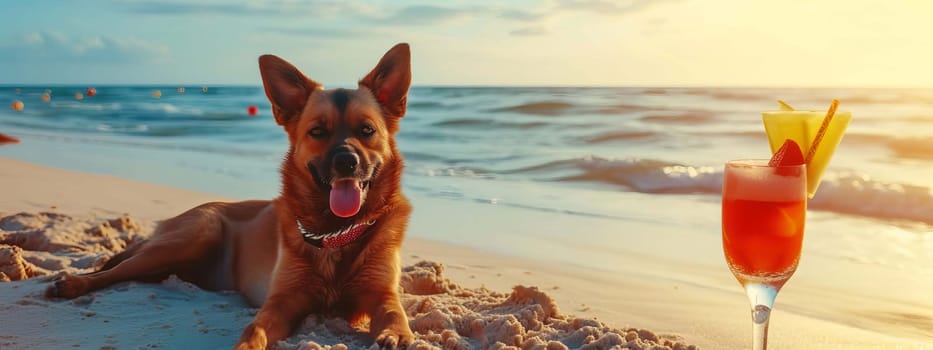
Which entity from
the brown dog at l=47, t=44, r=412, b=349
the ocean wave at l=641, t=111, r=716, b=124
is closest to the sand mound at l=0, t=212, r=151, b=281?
the brown dog at l=47, t=44, r=412, b=349

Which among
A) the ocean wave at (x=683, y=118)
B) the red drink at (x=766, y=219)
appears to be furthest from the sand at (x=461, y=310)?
the ocean wave at (x=683, y=118)

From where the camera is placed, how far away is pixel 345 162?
3.13 m

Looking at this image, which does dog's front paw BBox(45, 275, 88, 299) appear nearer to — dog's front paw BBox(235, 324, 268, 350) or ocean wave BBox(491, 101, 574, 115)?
dog's front paw BBox(235, 324, 268, 350)

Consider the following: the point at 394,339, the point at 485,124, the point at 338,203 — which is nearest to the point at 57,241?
the point at 338,203

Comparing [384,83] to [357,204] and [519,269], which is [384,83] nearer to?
[357,204]

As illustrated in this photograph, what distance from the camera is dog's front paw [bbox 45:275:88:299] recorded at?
3.64 meters

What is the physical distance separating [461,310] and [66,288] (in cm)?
185

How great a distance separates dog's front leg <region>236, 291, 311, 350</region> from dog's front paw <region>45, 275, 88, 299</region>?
1061mm

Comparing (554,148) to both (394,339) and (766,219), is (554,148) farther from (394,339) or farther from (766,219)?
(766,219)

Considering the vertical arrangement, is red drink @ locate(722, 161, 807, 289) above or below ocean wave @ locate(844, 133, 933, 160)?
above

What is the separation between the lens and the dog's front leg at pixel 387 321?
2.89 m

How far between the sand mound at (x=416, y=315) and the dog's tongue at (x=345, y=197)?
0.48 metres

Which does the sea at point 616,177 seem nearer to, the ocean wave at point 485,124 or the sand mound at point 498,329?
the ocean wave at point 485,124

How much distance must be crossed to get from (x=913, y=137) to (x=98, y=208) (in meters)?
12.1
